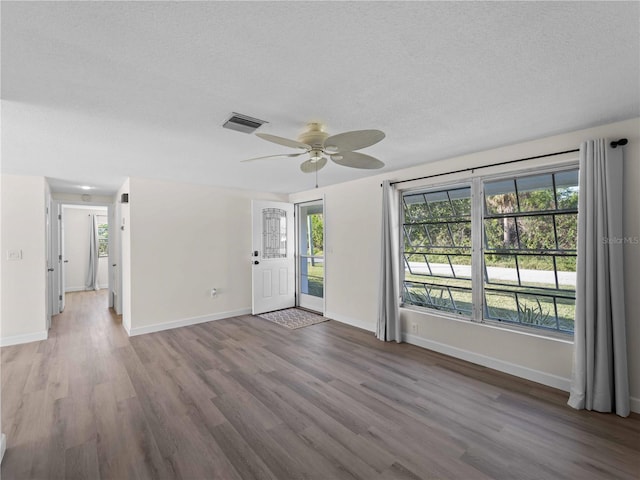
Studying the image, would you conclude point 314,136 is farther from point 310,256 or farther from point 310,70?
point 310,256

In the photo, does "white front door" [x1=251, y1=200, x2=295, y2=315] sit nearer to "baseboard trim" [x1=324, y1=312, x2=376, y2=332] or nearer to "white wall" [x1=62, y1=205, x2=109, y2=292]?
"baseboard trim" [x1=324, y1=312, x2=376, y2=332]

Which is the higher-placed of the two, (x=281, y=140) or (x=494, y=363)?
(x=281, y=140)

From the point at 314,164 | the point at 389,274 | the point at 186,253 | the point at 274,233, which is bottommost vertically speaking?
the point at 389,274

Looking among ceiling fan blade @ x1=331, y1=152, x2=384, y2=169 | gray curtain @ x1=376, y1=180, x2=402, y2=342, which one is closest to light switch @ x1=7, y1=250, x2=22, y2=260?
ceiling fan blade @ x1=331, y1=152, x2=384, y2=169

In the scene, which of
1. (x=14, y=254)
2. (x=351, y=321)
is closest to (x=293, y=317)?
(x=351, y=321)

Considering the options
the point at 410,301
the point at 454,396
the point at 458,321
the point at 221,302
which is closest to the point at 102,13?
the point at 454,396

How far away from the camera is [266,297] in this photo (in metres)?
5.60

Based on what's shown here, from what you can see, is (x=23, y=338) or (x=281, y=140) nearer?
(x=281, y=140)

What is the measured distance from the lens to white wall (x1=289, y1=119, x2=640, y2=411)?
2.42m

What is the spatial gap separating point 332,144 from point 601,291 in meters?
2.45

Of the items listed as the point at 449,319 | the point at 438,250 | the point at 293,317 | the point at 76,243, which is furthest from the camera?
the point at 76,243

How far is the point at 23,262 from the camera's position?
414 centimetres

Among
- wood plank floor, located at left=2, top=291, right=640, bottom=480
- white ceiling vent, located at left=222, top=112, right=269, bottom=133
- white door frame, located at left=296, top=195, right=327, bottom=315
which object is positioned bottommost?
wood plank floor, located at left=2, top=291, right=640, bottom=480

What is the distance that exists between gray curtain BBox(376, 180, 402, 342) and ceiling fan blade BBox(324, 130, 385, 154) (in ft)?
6.62
